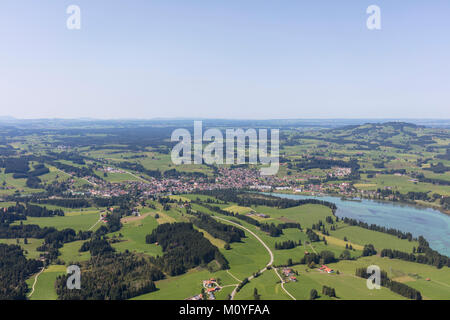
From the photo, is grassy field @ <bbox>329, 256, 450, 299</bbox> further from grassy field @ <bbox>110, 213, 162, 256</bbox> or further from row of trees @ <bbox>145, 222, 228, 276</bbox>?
Result: grassy field @ <bbox>110, 213, 162, 256</bbox>

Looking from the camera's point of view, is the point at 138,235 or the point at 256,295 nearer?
A: the point at 256,295

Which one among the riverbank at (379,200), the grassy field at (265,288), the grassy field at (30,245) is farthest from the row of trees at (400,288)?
the grassy field at (30,245)

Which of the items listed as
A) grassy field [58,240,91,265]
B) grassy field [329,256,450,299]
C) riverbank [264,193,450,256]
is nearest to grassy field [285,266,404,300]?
grassy field [329,256,450,299]

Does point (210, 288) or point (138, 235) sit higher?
point (210, 288)

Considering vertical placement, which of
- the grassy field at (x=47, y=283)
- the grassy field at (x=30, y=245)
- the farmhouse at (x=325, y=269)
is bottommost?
the farmhouse at (x=325, y=269)

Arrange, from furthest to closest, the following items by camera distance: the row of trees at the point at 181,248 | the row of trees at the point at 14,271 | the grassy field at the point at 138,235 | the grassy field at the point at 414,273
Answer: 1. the grassy field at the point at 138,235
2. the row of trees at the point at 181,248
3. the grassy field at the point at 414,273
4. the row of trees at the point at 14,271

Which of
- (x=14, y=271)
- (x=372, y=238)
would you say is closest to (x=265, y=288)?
(x=372, y=238)

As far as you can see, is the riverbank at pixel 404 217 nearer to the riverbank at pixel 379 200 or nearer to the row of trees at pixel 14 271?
the riverbank at pixel 379 200

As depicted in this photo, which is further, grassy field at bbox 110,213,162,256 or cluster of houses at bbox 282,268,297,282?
grassy field at bbox 110,213,162,256

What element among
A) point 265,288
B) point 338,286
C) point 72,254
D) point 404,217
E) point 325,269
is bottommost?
point 404,217

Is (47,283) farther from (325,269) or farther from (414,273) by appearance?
(414,273)

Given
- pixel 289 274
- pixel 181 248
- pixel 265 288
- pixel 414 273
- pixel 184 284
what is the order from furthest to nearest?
pixel 181 248, pixel 414 273, pixel 289 274, pixel 184 284, pixel 265 288
